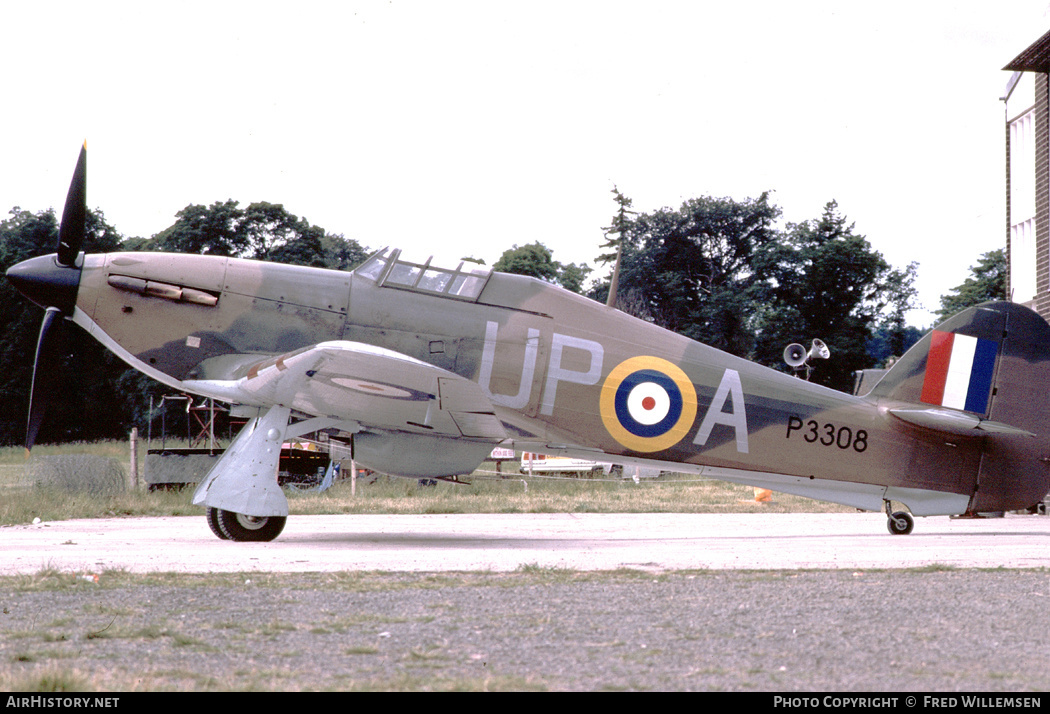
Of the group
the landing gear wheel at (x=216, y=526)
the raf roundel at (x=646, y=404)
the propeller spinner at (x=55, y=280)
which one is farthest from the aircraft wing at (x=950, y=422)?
the propeller spinner at (x=55, y=280)

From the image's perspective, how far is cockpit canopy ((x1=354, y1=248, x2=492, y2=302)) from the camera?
32.9ft

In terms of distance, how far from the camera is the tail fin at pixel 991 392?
11188 millimetres

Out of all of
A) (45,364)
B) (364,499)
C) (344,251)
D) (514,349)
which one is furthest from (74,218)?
(344,251)

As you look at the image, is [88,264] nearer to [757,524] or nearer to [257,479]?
[257,479]

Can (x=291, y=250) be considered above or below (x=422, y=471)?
above

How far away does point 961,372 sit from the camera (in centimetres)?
1140

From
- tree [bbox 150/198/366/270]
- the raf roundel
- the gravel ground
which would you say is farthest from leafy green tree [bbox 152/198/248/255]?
the gravel ground

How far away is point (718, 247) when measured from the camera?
58.5m

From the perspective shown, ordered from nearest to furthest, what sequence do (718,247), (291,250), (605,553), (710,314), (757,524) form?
(605,553), (757,524), (291,250), (710,314), (718,247)

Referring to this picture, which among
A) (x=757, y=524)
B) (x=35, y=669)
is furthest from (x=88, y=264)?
(x=757, y=524)

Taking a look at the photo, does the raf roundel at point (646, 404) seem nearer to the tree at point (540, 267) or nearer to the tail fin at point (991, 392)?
the tail fin at point (991, 392)

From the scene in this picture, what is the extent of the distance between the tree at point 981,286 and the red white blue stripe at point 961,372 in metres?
53.0

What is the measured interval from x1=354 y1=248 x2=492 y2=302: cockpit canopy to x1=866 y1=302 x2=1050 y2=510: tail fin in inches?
201
